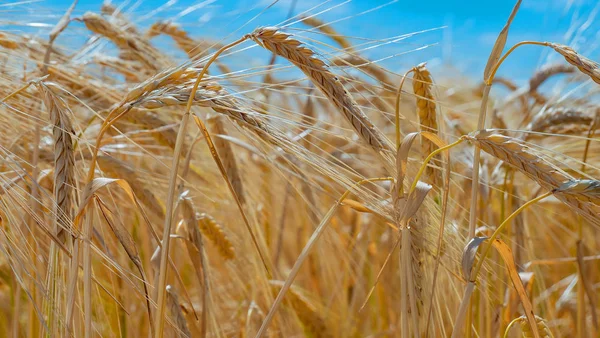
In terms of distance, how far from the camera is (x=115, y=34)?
155 cm

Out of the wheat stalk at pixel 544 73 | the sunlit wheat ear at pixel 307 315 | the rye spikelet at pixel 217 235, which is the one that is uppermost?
the wheat stalk at pixel 544 73

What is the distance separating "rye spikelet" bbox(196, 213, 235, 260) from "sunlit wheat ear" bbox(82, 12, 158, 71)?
0.47 meters

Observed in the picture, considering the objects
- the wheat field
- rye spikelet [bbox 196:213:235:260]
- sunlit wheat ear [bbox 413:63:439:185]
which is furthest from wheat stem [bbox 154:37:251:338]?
rye spikelet [bbox 196:213:235:260]

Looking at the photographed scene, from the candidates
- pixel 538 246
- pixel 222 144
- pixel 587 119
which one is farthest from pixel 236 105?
pixel 538 246

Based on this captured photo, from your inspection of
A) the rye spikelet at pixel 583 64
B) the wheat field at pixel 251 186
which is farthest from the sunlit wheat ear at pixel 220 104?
the rye spikelet at pixel 583 64

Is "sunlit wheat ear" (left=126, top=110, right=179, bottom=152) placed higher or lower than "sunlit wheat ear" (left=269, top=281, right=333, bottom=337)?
higher

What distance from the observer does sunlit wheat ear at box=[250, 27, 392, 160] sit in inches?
32.1

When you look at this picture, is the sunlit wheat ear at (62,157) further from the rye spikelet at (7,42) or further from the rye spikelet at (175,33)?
the rye spikelet at (175,33)

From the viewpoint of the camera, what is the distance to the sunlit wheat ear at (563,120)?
1.43m

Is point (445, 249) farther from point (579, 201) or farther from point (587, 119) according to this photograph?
point (587, 119)

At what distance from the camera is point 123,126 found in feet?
5.32

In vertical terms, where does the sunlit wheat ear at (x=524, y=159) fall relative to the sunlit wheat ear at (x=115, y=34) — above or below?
below

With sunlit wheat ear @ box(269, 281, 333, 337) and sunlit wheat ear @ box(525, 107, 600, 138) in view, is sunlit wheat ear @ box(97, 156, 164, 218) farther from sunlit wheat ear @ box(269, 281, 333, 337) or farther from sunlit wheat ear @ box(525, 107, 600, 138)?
sunlit wheat ear @ box(525, 107, 600, 138)

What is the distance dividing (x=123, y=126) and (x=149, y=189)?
38 cm
